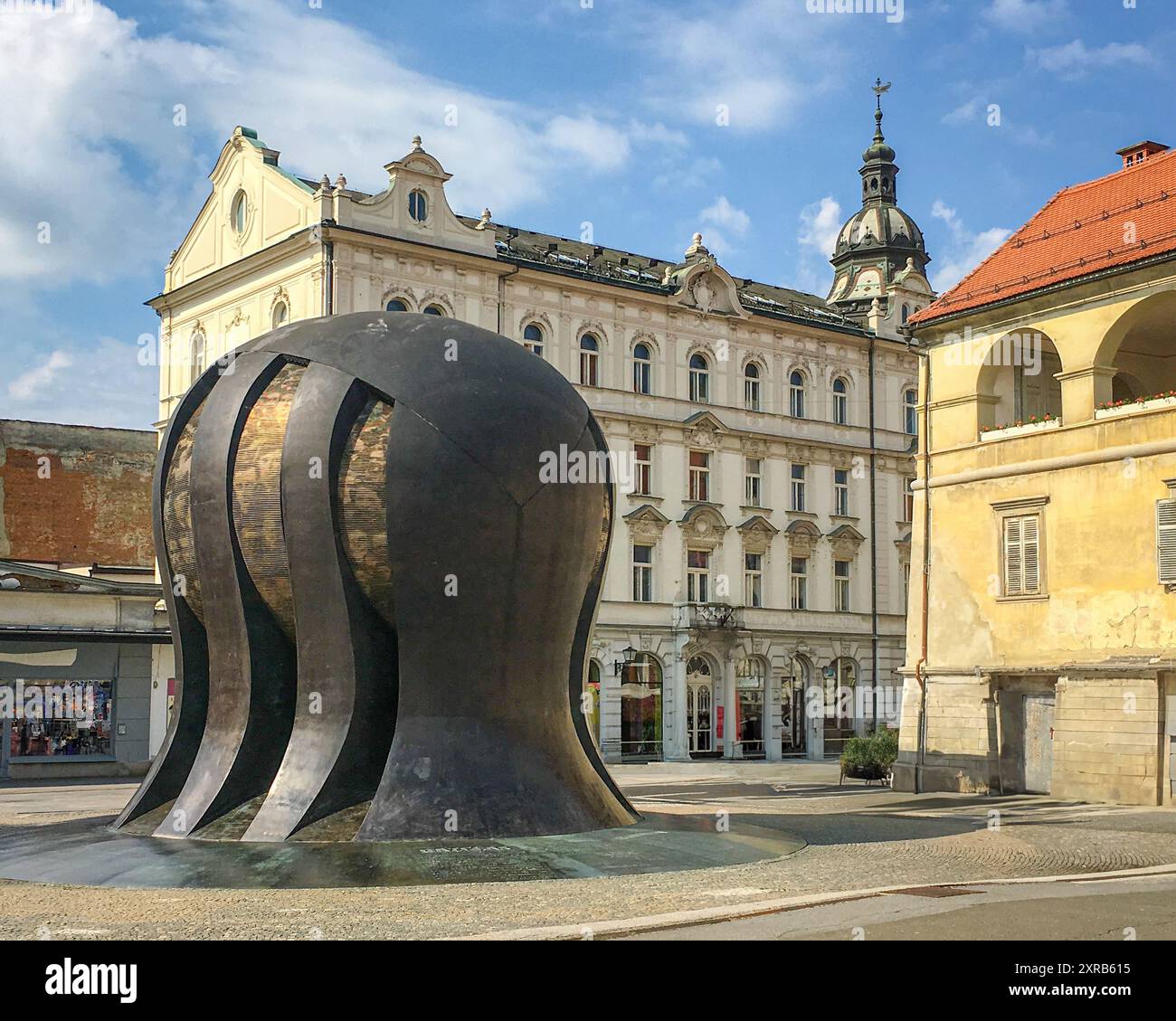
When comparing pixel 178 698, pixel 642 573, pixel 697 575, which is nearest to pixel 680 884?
pixel 178 698

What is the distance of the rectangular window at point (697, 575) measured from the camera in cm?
4812

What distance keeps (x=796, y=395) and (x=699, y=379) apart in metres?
4.43

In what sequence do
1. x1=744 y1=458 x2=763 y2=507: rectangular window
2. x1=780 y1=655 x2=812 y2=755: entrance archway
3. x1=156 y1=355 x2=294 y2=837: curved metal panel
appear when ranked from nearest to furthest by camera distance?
x1=156 y1=355 x2=294 y2=837: curved metal panel → x1=744 y1=458 x2=763 y2=507: rectangular window → x1=780 y1=655 x2=812 y2=755: entrance archway

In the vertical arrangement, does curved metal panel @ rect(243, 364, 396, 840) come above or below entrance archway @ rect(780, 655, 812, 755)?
above

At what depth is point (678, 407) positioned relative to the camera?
48.4m

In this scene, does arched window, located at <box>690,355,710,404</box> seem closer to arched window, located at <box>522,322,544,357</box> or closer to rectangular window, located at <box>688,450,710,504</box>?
rectangular window, located at <box>688,450,710,504</box>

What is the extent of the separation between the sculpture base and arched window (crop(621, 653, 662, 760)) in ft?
102

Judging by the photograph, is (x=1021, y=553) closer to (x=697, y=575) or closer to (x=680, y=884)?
(x=680, y=884)

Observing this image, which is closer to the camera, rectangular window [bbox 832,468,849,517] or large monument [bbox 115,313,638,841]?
large monument [bbox 115,313,638,841]

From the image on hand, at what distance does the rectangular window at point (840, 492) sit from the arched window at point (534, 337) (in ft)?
42.9

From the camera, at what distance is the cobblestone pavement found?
10.1 m

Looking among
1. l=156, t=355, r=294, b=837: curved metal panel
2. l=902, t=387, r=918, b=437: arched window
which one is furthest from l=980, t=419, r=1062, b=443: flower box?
Result: l=902, t=387, r=918, b=437: arched window

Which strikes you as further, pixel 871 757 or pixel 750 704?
pixel 750 704
